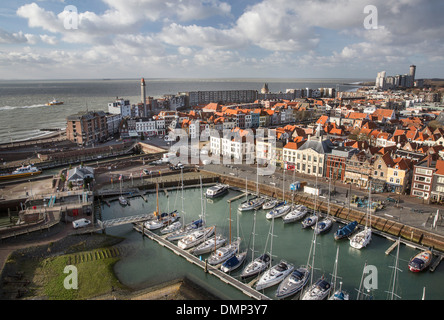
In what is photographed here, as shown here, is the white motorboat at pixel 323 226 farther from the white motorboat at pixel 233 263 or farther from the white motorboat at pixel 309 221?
the white motorboat at pixel 233 263

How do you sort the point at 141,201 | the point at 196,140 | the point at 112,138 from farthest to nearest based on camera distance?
the point at 112,138 → the point at 196,140 → the point at 141,201

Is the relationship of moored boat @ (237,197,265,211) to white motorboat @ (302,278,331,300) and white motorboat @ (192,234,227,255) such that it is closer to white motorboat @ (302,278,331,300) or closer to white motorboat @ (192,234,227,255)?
white motorboat @ (192,234,227,255)

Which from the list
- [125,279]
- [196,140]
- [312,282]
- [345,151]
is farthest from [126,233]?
[196,140]

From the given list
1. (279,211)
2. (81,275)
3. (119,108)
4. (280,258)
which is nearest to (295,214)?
(279,211)

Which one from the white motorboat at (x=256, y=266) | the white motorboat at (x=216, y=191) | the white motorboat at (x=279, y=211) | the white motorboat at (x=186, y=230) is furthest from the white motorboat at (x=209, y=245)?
the white motorboat at (x=216, y=191)

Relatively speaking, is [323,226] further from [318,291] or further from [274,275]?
[318,291]
